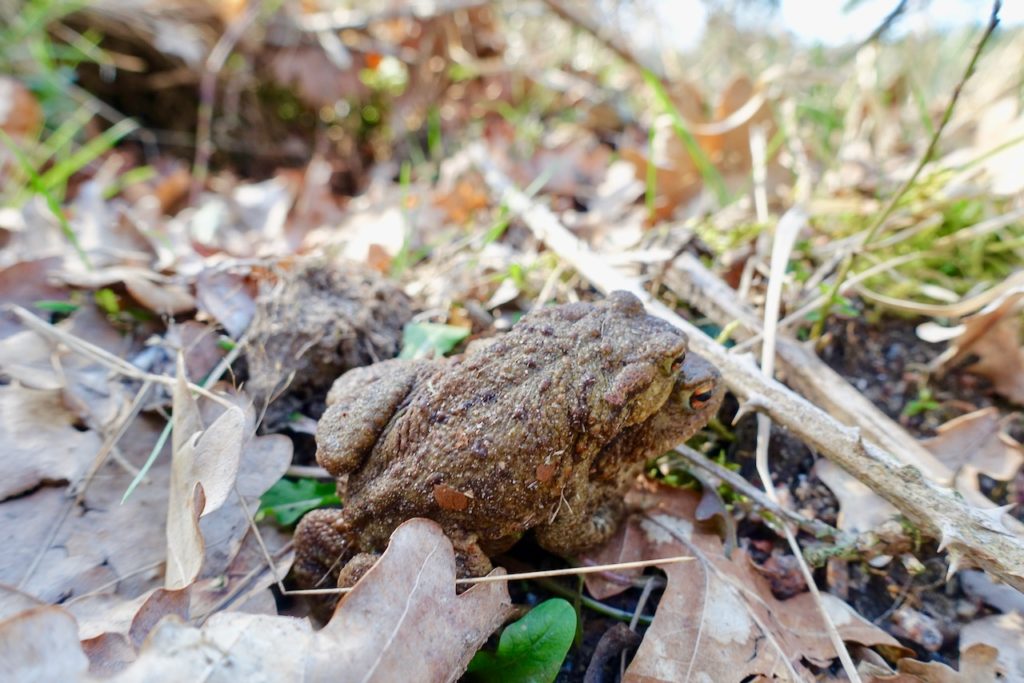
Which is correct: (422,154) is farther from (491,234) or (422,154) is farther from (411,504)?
(411,504)

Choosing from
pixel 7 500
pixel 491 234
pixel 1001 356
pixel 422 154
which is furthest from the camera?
pixel 422 154

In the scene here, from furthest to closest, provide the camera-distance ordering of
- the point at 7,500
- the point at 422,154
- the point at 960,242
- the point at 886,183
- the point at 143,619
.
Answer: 1. the point at 422,154
2. the point at 886,183
3. the point at 960,242
4. the point at 7,500
5. the point at 143,619

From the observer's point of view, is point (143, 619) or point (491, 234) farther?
point (491, 234)

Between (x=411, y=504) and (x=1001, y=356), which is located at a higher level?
(x=1001, y=356)

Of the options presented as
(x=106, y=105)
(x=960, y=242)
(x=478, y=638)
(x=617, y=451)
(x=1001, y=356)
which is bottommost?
(x=106, y=105)

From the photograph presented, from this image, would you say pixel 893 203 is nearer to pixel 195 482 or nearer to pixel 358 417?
pixel 358 417

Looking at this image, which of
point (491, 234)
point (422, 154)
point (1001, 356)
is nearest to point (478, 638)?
point (491, 234)

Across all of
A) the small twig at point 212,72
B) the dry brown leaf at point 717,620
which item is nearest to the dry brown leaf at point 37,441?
the dry brown leaf at point 717,620
